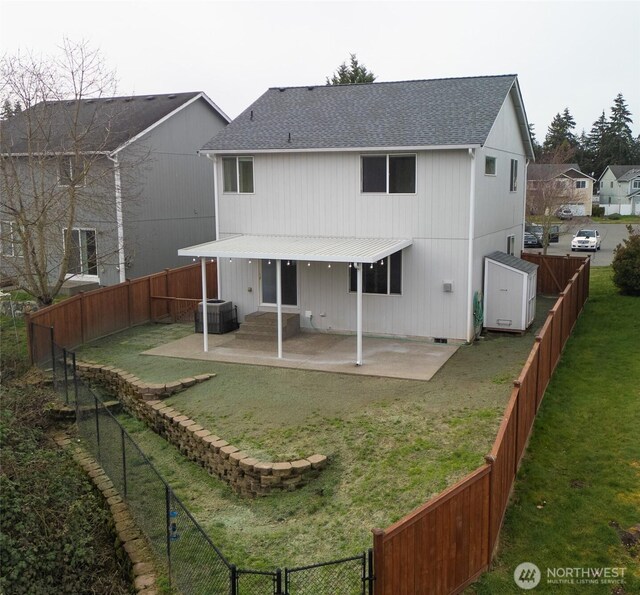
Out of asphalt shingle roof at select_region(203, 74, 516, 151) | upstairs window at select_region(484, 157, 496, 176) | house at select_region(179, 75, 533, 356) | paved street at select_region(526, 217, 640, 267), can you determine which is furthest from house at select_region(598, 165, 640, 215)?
upstairs window at select_region(484, 157, 496, 176)

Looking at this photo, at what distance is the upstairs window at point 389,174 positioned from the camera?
1777cm

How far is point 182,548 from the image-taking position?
308 inches

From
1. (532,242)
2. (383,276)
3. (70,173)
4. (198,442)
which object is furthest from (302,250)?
(532,242)

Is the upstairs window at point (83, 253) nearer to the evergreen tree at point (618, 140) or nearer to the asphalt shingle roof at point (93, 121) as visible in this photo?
the asphalt shingle roof at point (93, 121)

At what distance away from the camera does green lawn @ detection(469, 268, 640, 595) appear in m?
7.74

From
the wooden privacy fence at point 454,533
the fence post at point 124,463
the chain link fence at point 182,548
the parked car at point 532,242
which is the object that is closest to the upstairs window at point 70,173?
the chain link fence at point 182,548

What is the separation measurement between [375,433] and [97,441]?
4920 mm

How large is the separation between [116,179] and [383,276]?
398 inches

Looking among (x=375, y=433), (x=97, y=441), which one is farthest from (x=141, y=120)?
(x=375, y=433)

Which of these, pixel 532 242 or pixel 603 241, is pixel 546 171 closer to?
pixel 532 242

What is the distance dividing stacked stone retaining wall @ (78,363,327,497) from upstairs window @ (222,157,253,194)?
6.77m

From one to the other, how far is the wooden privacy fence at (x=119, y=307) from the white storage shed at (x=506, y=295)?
8.79 meters

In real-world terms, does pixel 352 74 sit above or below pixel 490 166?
above

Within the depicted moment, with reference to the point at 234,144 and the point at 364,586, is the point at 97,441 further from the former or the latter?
the point at 234,144
